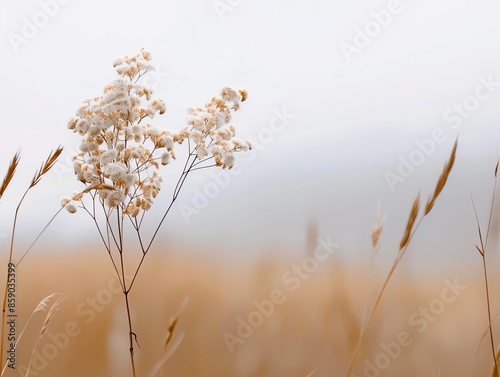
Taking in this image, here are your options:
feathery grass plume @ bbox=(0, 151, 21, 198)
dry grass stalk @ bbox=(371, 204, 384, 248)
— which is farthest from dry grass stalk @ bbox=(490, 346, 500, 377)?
feathery grass plume @ bbox=(0, 151, 21, 198)

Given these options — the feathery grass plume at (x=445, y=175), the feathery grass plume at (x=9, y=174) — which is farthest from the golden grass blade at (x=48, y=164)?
the feathery grass plume at (x=445, y=175)

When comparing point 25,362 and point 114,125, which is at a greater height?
point 114,125

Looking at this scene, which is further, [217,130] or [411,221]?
[217,130]

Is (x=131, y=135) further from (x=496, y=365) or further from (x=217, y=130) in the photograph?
(x=496, y=365)

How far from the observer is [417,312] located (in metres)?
1.60

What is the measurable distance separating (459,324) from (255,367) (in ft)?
1.89

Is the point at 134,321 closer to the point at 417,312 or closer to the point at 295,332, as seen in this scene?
the point at 295,332

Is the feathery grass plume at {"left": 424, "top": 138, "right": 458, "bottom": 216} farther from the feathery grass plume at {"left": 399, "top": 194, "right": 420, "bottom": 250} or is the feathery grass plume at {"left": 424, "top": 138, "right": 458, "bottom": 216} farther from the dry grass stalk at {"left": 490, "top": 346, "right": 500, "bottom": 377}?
the dry grass stalk at {"left": 490, "top": 346, "right": 500, "bottom": 377}

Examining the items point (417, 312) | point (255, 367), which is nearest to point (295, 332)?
point (255, 367)

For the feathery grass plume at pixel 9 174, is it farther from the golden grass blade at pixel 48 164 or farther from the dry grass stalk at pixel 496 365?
the dry grass stalk at pixel 496 365

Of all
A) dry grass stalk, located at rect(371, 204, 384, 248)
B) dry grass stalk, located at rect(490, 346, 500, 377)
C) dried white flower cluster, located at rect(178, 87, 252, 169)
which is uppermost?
dried white flower cluster, located at rect(178, 87, 252, 169)

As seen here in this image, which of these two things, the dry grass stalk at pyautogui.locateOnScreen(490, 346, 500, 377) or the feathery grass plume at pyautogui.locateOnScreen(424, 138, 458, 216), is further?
the dry grass stalk at pyautogui.locateOnScreen(490, 346, 500, 377)

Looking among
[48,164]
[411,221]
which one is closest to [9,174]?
[48,164]

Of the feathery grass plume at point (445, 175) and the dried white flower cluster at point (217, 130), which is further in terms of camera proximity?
the dried white flower cluster at point (217, 130)
